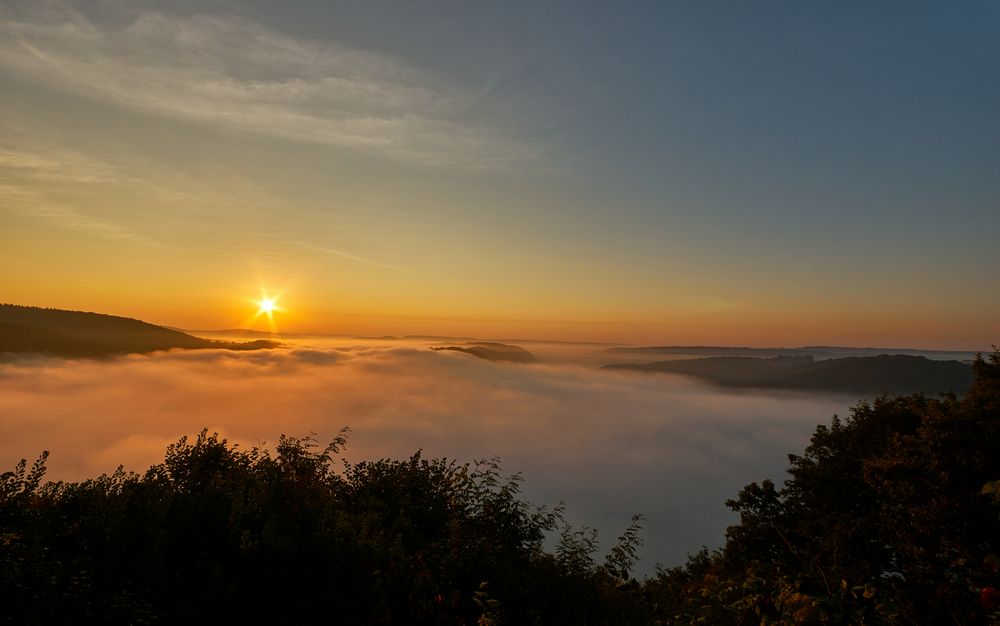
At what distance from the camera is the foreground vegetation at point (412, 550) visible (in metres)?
7.17

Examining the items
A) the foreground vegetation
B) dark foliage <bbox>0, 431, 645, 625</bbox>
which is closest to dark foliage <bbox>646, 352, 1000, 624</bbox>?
the foreground vegetation

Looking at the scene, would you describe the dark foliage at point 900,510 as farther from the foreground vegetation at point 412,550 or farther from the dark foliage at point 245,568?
the dark foliage at point 245,568

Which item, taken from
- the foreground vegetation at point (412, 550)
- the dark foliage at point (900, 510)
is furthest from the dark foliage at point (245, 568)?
the dark foliage at point (900, 510)

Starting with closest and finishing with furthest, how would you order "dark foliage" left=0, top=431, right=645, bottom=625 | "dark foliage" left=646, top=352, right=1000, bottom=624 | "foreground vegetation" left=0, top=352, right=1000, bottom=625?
"foreground vegetation" left=0, top=352, right=1000, bottom=625 < "dark foliage" left=0, top=431, right=645, bottom=625 < "dark foliage" left=646, top=352, right=1000, bottom=624

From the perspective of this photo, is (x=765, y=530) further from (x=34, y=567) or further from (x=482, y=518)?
(x=34, y=567)

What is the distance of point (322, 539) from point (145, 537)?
3.48 metres

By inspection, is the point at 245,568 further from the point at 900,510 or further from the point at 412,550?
the point at 900,510

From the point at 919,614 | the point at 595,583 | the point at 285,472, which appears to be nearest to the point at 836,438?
the point at 919,614

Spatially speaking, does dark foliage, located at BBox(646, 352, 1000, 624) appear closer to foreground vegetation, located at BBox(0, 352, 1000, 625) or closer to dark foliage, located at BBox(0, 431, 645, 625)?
foreground vegetation, located at BBox(0, 352, 1000, 625)

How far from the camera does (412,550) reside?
12984 mm

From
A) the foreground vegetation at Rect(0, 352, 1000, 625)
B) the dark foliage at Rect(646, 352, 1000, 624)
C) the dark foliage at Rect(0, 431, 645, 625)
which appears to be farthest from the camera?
the dark foliage at Rect(646, 352, 1000, 624)

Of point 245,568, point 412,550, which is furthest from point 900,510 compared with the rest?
point 245,568

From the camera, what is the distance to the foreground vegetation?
717cm

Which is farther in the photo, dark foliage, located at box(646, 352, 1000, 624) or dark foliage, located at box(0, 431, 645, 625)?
dark foliage, located at box(646, 352, 1000, 624)
